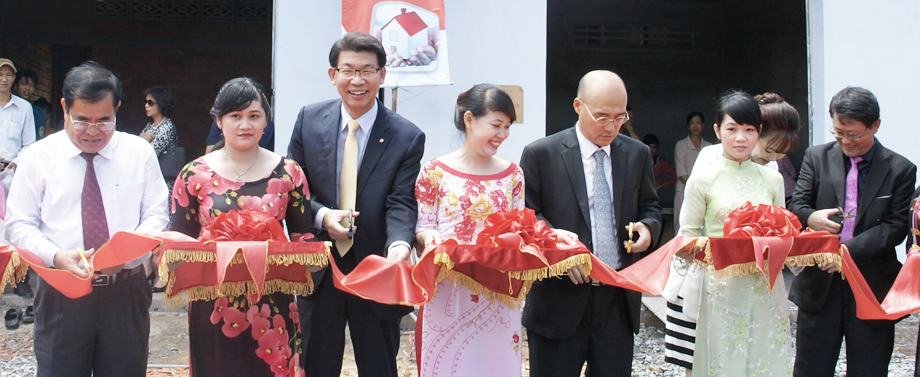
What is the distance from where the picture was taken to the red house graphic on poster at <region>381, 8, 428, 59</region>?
514 cm

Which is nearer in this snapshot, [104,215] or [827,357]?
[104,215]

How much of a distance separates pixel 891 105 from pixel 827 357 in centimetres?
345

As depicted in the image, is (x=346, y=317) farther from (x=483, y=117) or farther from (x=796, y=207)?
(x=796, y=207)

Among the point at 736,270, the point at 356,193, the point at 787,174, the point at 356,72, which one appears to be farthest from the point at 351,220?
the point at 787,174

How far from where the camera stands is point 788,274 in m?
7.09

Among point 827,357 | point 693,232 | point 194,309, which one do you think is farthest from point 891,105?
point 194,309

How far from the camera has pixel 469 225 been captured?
9.86ft

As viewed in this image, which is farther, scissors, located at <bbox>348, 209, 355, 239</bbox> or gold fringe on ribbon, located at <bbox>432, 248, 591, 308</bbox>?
scissors, located at <bbox>348, 209, 355, 239</bbox>

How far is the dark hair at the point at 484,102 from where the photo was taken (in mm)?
2984

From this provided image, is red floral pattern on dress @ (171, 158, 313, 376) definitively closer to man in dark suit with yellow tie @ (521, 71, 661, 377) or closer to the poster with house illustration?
man in dark suit with yellow tie @ (521, 71, 661, 377)

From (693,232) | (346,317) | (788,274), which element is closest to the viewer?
(346,317)

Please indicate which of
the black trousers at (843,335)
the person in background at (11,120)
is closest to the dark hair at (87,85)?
the black trousers at (843,335)

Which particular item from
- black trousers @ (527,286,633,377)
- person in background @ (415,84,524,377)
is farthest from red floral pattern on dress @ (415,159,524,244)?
black trousers @ (527,286,633,377)

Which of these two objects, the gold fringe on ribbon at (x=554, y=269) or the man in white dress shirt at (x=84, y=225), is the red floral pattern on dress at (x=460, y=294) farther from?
the man in white dress shirt at (x=84, y=225)
